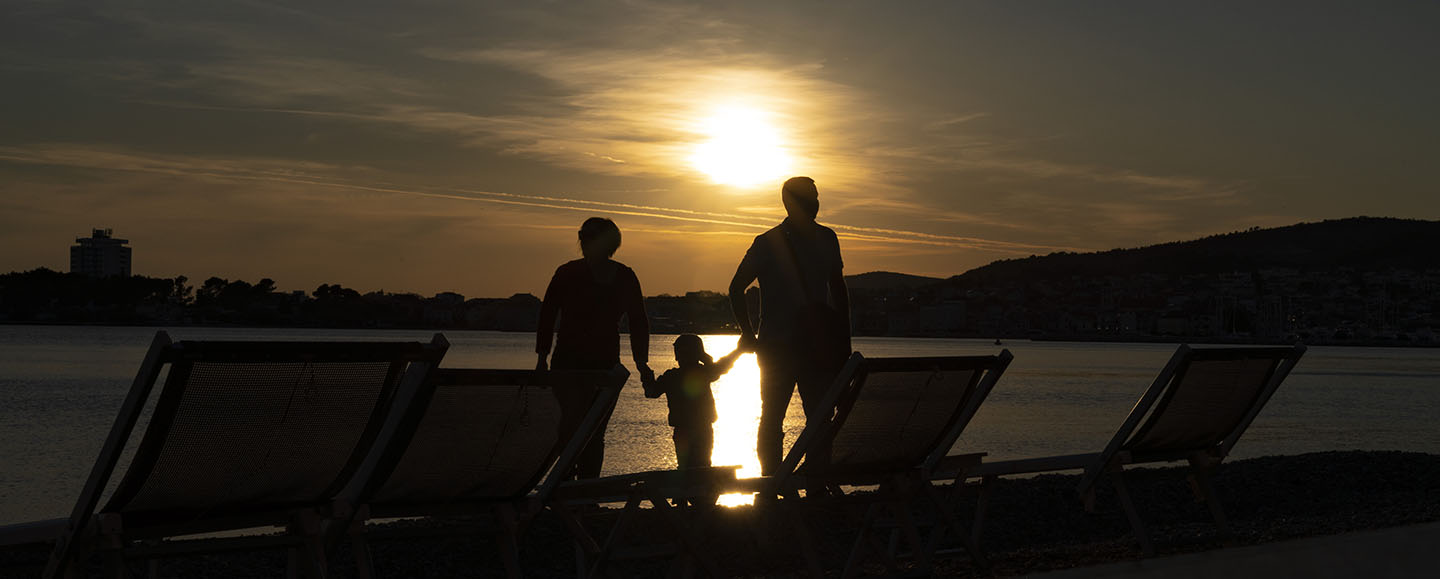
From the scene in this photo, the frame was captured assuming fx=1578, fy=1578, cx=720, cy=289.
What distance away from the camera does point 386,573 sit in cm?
750

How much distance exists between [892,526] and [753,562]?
1300 mm

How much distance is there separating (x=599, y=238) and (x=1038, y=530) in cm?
364

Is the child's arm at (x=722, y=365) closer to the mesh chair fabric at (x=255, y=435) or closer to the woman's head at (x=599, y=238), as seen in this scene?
the woman's head at (x=599, y=238)

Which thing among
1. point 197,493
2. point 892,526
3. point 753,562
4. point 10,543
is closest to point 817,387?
point 753,562

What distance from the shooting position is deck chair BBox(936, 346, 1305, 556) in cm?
645

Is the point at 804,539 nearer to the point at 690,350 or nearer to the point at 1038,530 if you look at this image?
the point at 690,350

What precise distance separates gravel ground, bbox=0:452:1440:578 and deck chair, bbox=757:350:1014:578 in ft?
0.57

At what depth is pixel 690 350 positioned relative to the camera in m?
7.81

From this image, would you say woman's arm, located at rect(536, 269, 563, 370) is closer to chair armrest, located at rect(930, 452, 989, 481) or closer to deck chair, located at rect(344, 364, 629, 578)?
chair armrest, located at rect(930, 452, 989, 481)

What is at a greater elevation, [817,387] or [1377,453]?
[817,387]

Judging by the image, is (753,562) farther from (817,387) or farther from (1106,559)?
(1106,559)

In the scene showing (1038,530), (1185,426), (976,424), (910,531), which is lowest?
(976,424)

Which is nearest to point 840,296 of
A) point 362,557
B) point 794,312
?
point 794,312

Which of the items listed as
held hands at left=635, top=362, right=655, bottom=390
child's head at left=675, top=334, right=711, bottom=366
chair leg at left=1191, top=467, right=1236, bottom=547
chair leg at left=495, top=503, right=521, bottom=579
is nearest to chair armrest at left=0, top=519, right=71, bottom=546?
chair leg at left=495, top=503, right=521, bottom=579
